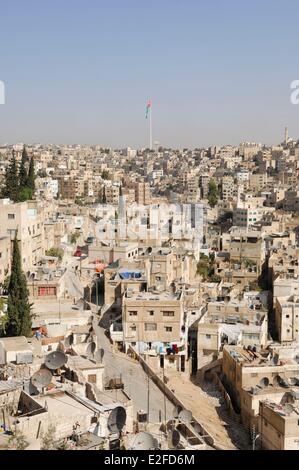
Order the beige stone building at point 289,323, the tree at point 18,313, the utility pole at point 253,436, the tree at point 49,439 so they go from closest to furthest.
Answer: the tree at point 49,439, the utility pole at point 253,436, the tree at point 18,313, the beige stone building at point 289,323

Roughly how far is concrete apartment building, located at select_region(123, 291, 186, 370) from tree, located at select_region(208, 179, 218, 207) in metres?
26.8

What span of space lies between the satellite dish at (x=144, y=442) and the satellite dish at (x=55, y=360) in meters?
2.83

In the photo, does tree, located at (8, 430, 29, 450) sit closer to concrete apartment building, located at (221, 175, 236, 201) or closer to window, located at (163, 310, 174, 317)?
window, located at (163, 310, 174, 317)

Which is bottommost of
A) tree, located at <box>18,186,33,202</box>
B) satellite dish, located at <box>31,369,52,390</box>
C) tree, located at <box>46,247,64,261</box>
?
satellite dish, located at <box>31,369,52,390</box>

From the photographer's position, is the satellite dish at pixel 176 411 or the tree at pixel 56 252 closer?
the satellite dish at pixel 176 411

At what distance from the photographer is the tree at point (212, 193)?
4101 centimetres

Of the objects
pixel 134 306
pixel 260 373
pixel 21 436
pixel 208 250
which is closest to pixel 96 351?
pixel 134 306

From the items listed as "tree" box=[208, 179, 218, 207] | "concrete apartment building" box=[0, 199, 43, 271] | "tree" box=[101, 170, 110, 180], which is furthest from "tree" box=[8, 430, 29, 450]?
"tree" box=[101, 170, 110, 180]

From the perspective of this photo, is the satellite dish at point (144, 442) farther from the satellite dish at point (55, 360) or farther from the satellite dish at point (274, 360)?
the satellite dish at point (274, 360)

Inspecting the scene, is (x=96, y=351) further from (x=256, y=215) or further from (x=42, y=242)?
(x=256, y=215)

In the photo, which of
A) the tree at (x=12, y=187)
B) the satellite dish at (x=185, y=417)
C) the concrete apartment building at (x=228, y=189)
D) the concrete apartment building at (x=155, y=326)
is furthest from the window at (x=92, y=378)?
the concrete apartment building at (x=228, y=189)

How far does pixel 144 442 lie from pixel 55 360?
3000 millimetres

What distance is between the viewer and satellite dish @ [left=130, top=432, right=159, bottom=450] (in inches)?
288

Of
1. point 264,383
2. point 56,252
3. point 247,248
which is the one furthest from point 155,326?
point 247,248
